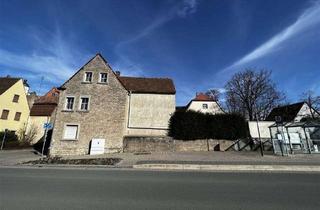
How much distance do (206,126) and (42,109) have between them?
96.2ft

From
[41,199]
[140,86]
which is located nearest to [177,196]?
[41,199]

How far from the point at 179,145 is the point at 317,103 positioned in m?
29.1

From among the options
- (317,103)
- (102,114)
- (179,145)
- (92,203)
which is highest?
(317,103)

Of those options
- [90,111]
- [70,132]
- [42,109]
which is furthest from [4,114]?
[90,111]

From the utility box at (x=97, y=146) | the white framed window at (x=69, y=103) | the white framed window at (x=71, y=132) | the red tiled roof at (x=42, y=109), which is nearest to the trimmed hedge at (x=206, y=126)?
the utility box at (x=97, y=146)

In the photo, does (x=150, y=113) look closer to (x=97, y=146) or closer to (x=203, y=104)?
(x=97, y=146)

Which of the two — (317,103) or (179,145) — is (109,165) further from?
(317,103)

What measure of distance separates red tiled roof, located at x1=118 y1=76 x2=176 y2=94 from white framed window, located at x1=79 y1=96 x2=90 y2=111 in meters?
8.21

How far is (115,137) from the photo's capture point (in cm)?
2291

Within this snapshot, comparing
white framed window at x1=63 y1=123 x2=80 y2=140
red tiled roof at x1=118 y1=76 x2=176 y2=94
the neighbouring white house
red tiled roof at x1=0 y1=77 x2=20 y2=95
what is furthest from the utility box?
the neighbouring white house

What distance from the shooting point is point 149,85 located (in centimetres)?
3269

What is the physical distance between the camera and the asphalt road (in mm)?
5559

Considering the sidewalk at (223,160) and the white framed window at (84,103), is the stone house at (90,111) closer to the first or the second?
the white framed window at (84,103)

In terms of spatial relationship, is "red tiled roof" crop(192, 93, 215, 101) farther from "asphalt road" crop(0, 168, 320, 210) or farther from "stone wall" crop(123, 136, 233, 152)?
"asphalt road" crop(0, 168, 320, 210)
